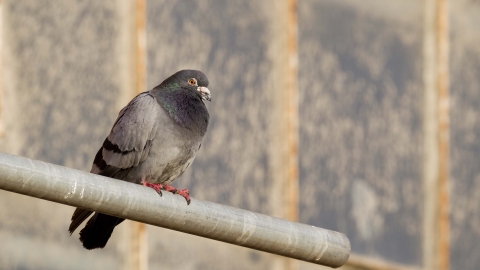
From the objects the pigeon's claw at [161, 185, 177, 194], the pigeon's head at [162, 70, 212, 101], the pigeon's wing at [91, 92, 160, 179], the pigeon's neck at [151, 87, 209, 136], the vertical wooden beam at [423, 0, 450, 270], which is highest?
the pigeon's head at [162, 70, 212, 101]

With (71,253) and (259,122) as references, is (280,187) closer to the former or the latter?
(259,122)

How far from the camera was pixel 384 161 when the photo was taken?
54.1ft

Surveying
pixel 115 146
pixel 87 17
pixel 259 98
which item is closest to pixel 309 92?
pixel 259 98

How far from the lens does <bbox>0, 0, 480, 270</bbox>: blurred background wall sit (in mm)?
12523

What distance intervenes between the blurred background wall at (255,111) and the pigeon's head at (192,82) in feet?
9.62

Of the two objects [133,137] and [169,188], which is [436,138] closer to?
[133,137]

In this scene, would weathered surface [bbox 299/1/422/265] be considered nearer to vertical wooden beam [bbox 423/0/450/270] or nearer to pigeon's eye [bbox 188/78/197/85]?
vertical wooden beam [bbox 423/0/450/270]

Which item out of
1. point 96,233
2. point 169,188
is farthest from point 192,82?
point 96,233

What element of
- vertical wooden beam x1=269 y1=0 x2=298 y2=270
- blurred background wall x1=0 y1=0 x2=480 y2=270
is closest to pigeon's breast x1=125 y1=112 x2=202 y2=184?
blurred background wall x1=0 y1=0 x2=480 y2=270

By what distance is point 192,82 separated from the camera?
991 cm

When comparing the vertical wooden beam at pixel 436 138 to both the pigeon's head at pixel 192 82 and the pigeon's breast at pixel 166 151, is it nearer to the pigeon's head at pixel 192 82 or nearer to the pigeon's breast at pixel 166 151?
the pigeon's head at pixel 192 82

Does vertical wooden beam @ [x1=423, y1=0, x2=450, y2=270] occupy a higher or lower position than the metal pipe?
lower

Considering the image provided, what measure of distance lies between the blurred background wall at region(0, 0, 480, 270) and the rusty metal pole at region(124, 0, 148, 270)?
6cm

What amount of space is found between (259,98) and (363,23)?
2.32 metres
